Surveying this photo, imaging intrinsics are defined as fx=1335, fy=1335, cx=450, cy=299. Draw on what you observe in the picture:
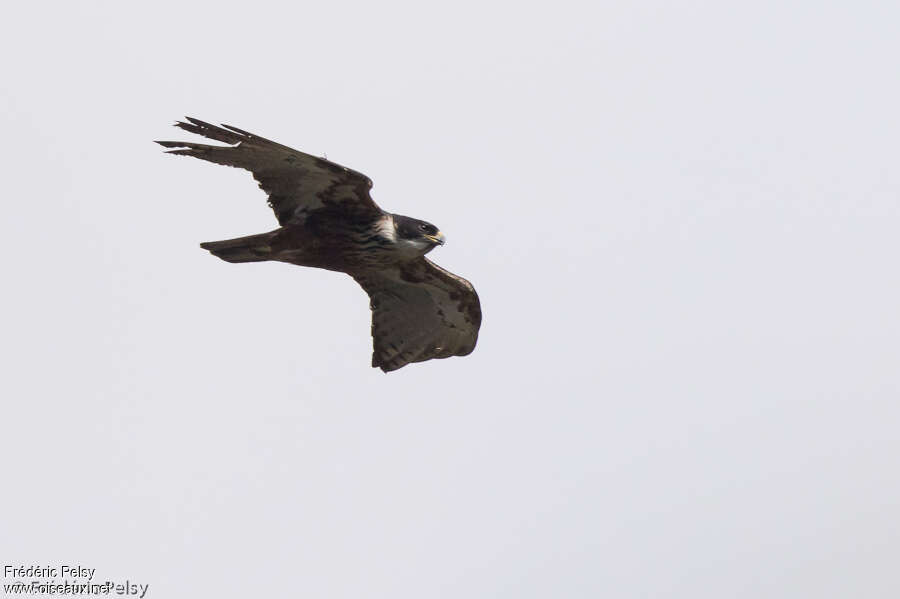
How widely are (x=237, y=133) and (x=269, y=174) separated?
5.62 feet

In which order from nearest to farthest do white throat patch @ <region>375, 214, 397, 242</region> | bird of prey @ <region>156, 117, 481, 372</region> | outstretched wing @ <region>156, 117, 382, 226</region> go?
outstretched wing @ <region>156, 117, 382, 226</region> → bird of prey @ <region>156, 117, 481, 372</region> → white throat patch @ <region>375, 214, 397, 242</region>

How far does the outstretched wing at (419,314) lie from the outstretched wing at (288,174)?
1.96 metres

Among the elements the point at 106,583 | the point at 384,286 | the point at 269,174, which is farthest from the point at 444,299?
the point at 106,583

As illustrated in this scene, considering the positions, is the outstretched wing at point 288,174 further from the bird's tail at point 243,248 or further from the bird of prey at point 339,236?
the bird's tail at point 243,248

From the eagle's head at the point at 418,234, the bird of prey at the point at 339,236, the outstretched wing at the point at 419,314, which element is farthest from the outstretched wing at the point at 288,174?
the outstretched wing at the point at 419,314

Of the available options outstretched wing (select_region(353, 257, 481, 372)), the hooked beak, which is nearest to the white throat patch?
the hooked beak

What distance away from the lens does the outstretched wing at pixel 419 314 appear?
21375 mm

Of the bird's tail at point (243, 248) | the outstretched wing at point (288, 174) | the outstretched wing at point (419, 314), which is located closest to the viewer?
the outstretched wing at point (288, 174)

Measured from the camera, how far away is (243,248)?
1905 centimetres

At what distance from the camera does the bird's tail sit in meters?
18.9

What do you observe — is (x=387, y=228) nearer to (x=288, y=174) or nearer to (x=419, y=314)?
(x=288, y=174)

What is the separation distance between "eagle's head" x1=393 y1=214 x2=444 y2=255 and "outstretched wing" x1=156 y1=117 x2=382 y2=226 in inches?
15.5

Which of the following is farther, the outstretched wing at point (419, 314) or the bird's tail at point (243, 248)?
the outstretched wing at point (419, 314)

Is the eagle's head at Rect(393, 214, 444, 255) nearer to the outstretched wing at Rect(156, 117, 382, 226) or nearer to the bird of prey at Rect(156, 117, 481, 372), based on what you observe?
the bird of prey at Rect(156, 117, 481, 372)
